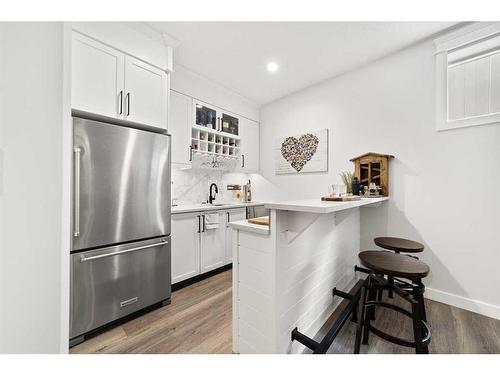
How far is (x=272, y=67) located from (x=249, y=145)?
4.38ft

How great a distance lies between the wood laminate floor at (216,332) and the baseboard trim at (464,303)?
5 centimetres

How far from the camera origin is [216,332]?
5.39ft

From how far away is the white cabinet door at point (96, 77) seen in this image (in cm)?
157

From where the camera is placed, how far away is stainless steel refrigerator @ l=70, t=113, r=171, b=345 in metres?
1.54

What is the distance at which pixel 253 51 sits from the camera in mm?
2354

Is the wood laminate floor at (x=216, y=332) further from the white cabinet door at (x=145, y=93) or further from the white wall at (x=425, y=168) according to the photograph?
the white cabinet door at (x=145, y=93)

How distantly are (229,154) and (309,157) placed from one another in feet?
4.19

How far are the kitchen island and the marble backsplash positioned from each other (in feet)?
5.95

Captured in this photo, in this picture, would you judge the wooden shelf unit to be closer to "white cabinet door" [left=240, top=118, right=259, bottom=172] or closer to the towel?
"white cabinet door" [left=240, top=118, right=259, bottom=172]

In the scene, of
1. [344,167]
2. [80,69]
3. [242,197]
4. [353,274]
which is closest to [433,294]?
[353,274]

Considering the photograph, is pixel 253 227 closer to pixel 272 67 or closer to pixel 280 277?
pixel 280 277

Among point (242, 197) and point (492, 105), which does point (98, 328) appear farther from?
point (492, 105)

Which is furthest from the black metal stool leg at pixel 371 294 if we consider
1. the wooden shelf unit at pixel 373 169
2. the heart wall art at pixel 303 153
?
the heart wall art at pixel 303 153

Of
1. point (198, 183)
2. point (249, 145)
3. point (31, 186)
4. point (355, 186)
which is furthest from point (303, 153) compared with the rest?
point (31, 186)
